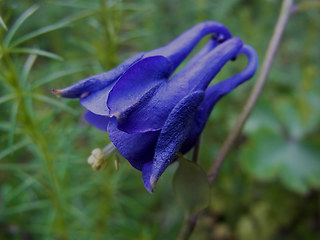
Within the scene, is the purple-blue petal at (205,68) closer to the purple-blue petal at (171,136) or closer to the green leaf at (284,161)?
the purple-blue petal at (171,136)

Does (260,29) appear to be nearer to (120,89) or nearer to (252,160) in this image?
(252,160)

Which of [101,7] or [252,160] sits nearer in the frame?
[101,7]

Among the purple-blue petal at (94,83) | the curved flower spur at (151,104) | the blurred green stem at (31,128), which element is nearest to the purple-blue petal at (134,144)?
the curved flower spur at (151,104)

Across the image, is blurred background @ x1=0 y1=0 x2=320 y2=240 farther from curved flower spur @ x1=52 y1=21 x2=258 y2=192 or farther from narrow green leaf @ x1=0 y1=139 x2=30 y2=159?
curved flower spur @ x1=52 y1=21 x2=258 y2=192

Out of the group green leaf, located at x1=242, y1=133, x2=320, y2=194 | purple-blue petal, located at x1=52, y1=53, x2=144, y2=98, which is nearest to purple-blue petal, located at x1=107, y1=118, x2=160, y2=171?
purple-blue petal, located at x1=52, y1=53, x2=144, y2=98

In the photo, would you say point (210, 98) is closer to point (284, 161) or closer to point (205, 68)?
point (205, 68)

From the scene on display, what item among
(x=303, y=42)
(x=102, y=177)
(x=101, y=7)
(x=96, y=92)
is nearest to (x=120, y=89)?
(x=96, y=92)

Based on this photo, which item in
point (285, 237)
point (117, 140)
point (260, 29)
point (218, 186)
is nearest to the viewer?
point (117, 140)
